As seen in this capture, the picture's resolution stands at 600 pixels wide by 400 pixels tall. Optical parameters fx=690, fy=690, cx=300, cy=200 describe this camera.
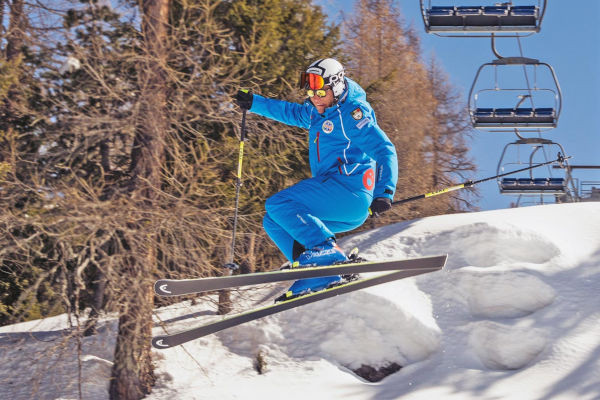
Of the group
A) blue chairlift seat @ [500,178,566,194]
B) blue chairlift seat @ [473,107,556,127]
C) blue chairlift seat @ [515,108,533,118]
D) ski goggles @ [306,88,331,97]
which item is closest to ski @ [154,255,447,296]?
ski goggles @ [306,88,331,97]

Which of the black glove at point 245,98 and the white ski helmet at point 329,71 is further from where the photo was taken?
the black glove at point 245,98

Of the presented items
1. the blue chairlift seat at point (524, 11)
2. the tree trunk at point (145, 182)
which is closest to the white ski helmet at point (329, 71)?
the tree trunk at point (145, 182)

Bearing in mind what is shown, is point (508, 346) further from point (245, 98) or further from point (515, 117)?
point (245, 98)

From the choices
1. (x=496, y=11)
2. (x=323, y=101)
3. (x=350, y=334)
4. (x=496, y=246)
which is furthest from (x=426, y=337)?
(x=323, y=101)

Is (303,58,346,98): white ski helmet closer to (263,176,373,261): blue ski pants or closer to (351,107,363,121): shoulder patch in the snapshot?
(351,107,363,121): shoulder patch

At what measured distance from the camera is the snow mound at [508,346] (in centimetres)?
982

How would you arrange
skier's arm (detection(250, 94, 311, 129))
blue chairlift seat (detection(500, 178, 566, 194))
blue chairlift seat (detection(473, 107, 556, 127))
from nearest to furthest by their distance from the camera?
1. skier's arm (detection(250, 94, 311, 129))
2. blue chairlift seat (detection(473, 107, 556, 127))
3. blue chairlift seat (detection(500, 178, 566, 194))

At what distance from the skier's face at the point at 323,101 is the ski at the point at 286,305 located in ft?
3.88

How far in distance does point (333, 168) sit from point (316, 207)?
0.27 meters

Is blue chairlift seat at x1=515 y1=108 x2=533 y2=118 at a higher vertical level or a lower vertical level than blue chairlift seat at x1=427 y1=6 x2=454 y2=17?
lower

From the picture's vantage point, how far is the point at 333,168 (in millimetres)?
4301

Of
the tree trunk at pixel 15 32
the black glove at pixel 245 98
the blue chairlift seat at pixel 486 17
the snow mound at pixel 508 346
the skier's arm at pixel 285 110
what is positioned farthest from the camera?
the blue chairlift seat at pixel 486 17

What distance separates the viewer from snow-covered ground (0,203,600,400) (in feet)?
31.5

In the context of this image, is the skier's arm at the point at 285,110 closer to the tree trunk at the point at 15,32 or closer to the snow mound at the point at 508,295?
the snow mound at the point at 508,295
